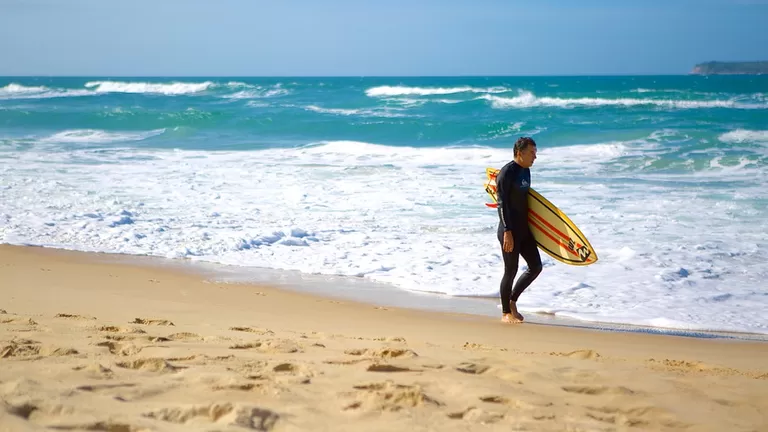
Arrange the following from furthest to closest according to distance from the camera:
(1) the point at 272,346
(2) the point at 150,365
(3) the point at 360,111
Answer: (3) the point at 360,111, (1) the point at 272,346, (2) the point at 150,365

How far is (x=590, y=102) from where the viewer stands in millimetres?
38844

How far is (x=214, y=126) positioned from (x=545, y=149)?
13.8 metres

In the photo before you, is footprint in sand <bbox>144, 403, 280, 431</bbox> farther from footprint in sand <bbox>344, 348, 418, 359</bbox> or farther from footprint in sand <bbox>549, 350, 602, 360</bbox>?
footprint in sand <bbox>549, 350, 602, 360</bbox>

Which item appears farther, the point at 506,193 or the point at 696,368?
the point at 506,193

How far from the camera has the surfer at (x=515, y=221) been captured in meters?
5.86

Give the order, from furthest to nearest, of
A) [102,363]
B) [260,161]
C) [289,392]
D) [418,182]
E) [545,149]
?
[545,149]
[260,161]
[418,182]
[102,363]
[289,392]

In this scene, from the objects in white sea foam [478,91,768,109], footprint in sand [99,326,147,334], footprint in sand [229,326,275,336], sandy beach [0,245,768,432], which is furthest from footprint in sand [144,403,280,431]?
white sea foam [478,91,768,109]

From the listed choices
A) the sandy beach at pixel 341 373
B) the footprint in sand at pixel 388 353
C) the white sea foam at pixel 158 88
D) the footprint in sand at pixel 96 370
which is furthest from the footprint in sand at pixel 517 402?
the white sea foam at pixel 158 88

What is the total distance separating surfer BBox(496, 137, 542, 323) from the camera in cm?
586

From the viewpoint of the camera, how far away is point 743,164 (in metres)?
17.2

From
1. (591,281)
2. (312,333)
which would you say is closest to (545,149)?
(591,281)

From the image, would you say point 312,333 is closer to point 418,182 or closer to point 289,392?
point 289,392

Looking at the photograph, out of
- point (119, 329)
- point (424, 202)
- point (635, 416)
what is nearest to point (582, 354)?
point (635, 416)

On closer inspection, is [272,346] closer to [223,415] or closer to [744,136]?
[223,415]
